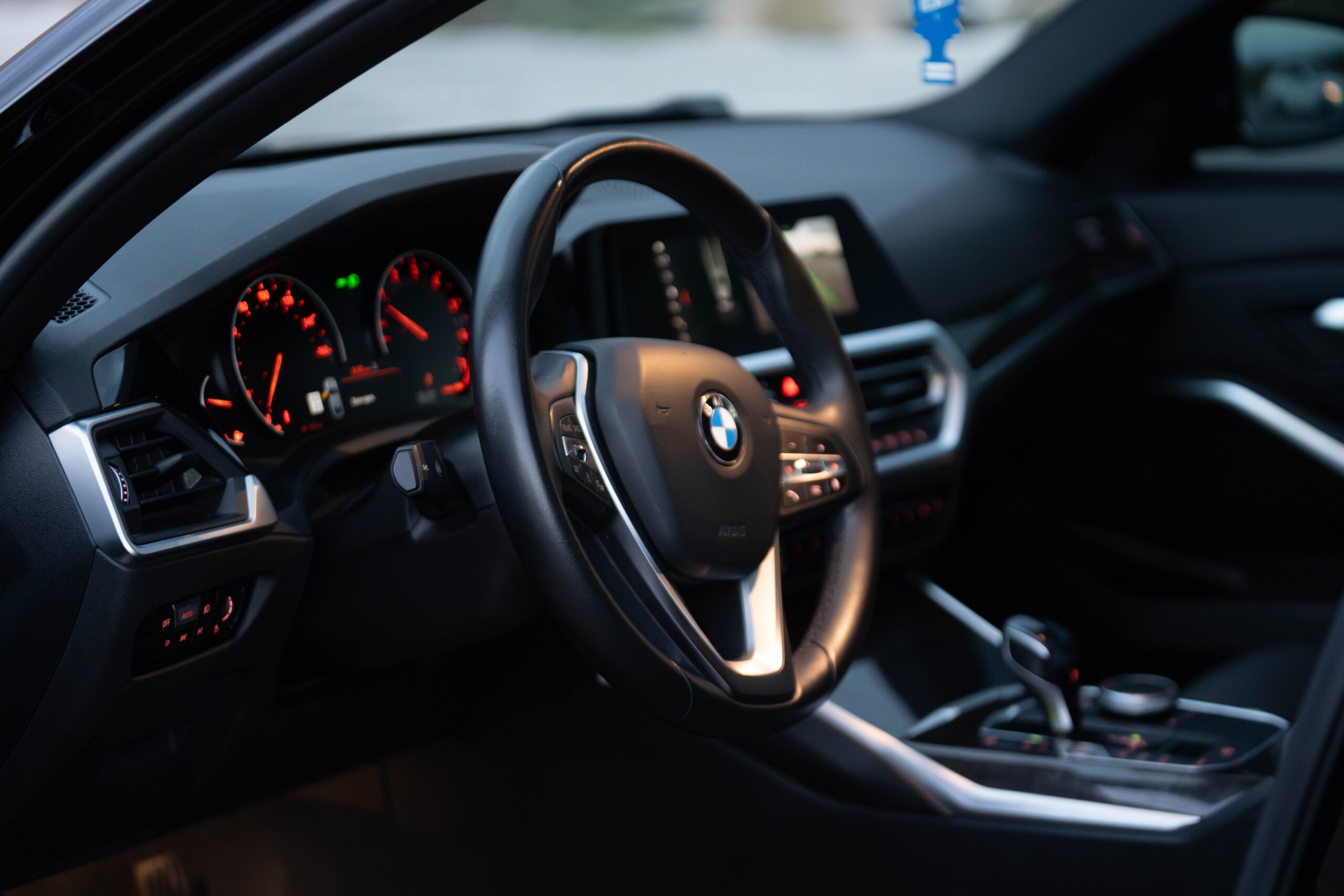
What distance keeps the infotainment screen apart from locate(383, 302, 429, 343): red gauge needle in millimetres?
307

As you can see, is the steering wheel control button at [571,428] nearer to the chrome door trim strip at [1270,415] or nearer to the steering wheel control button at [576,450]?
the steering wheel control button at [576,450]

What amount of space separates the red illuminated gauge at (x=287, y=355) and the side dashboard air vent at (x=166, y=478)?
13 centimetres

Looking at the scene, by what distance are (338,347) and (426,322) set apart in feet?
0.43

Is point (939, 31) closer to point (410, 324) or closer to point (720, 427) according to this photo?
point (720, 427)

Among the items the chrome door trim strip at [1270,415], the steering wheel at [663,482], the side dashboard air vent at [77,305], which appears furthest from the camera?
the chrome door trim strip at [1270,415]

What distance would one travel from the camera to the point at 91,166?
3.03 ft

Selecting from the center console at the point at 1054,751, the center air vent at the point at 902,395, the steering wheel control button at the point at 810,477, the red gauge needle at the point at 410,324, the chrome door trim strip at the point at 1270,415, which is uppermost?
the red gauge needle at the point at 410,324

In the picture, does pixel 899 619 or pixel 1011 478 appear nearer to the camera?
pixel 899 619

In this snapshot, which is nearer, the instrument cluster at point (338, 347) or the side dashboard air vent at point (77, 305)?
the side dashboard air vent at point (77, 305)

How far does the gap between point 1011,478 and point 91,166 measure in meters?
2.02

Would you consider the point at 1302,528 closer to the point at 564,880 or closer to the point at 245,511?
the point at 564,880

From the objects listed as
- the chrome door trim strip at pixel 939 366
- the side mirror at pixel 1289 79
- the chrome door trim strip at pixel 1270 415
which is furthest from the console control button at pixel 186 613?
the side mirror at pixel 1289 79

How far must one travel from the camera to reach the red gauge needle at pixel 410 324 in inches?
58.2

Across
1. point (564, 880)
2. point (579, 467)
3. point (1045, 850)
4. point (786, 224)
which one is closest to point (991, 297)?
point (786, 224)
